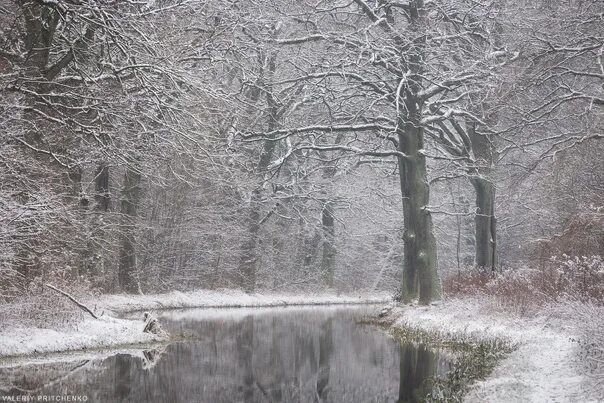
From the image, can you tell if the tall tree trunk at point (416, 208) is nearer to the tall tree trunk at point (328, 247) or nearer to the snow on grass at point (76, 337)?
the snow on grass at point (76, 337)

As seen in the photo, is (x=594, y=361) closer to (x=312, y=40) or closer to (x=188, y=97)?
(x=188, y=97)

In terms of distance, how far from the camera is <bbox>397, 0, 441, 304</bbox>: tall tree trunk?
22.1 meters

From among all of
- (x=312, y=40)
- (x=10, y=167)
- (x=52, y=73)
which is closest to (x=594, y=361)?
(x=10, y=167)

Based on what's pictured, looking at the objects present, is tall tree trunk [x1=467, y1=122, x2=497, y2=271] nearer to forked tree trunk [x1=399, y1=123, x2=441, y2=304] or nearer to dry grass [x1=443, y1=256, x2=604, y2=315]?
forked tree trunk [x1=399, y1=123, x2=441, y2=304]

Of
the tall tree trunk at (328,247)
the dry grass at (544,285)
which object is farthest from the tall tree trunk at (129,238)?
the tall tree trunk at (328,247)

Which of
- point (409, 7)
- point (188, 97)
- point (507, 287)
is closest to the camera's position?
point (188, 97)

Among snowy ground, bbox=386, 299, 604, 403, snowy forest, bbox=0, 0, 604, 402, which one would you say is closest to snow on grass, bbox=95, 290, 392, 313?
snowy forest, bbox=0, 0, 604, 402

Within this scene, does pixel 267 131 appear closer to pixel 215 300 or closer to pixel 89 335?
pixel 215 300

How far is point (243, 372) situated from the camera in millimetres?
12672

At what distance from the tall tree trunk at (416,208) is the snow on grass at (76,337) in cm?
937

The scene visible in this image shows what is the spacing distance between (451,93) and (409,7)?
3.91 m

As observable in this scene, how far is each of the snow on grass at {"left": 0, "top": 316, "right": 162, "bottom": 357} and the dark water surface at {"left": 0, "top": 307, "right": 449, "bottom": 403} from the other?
59 cm

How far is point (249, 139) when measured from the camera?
76.9 ft

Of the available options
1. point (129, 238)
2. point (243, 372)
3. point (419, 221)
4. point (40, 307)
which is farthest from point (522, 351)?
point (129, 238)
